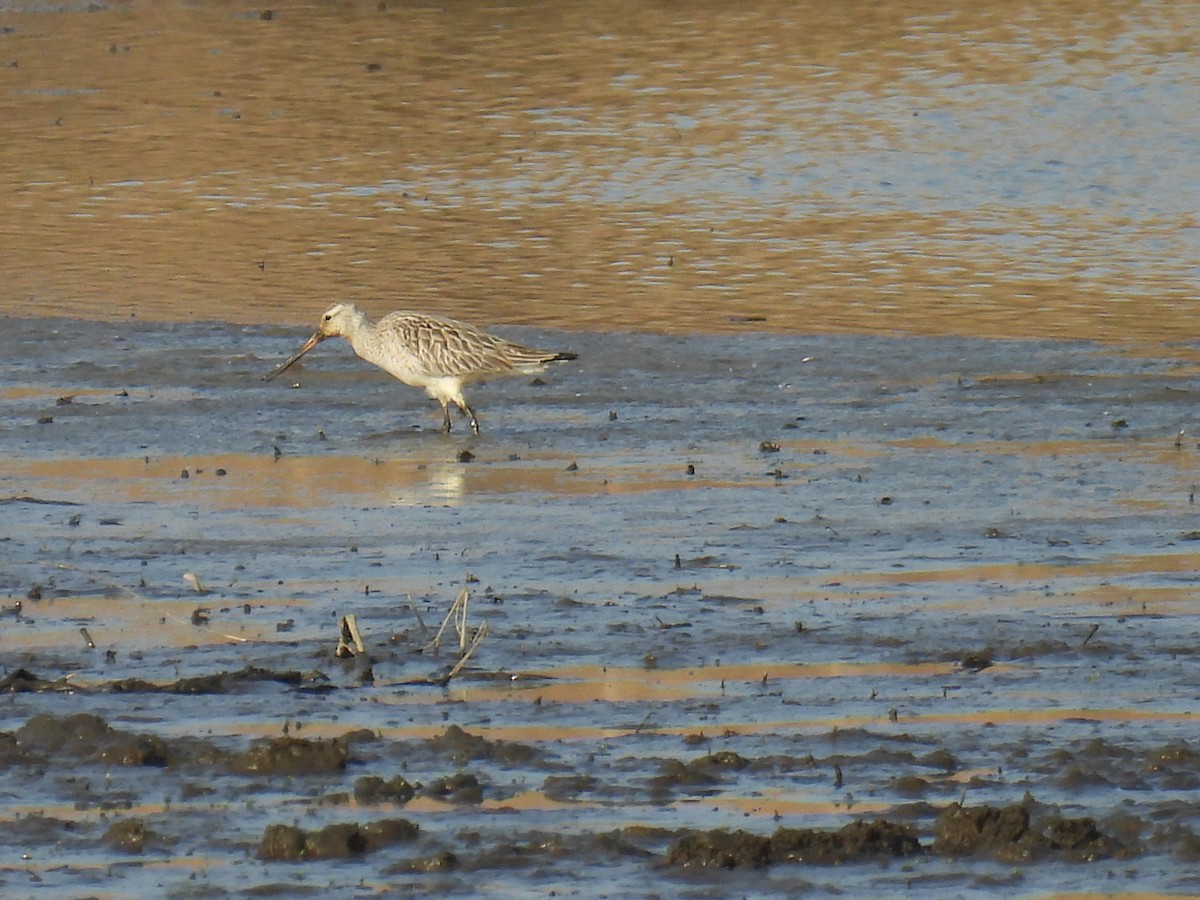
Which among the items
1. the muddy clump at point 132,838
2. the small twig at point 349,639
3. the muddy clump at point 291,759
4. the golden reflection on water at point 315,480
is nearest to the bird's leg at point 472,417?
the golden reflection on water at point 315,480

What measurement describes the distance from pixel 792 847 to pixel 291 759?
55.7 inches

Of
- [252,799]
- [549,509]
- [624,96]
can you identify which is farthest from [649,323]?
[624,96]

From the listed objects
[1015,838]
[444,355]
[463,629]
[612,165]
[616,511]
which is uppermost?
[612,165]

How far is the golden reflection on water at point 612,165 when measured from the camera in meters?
14.6

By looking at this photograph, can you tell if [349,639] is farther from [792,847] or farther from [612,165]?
[612,165]

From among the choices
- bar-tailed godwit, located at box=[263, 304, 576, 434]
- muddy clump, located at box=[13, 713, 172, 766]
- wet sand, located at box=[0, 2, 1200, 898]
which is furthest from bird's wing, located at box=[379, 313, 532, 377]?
muddy clump, located at box=[13, 713, 172, 766]

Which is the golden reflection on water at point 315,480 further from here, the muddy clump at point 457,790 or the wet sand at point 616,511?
the muddy clump at point 457,790

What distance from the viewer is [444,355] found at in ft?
37.0

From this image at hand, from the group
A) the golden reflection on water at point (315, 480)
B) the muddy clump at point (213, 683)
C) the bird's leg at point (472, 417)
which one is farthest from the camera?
the bird's leg at point (472, 417)

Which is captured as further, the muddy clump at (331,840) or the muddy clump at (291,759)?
the muddy clump at (291,759)

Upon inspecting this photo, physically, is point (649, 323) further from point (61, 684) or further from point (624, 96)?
point (624, 96)

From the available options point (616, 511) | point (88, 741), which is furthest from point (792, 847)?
point (616, 511)

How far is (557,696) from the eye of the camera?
268 inches

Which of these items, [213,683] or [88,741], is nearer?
[88,741]
